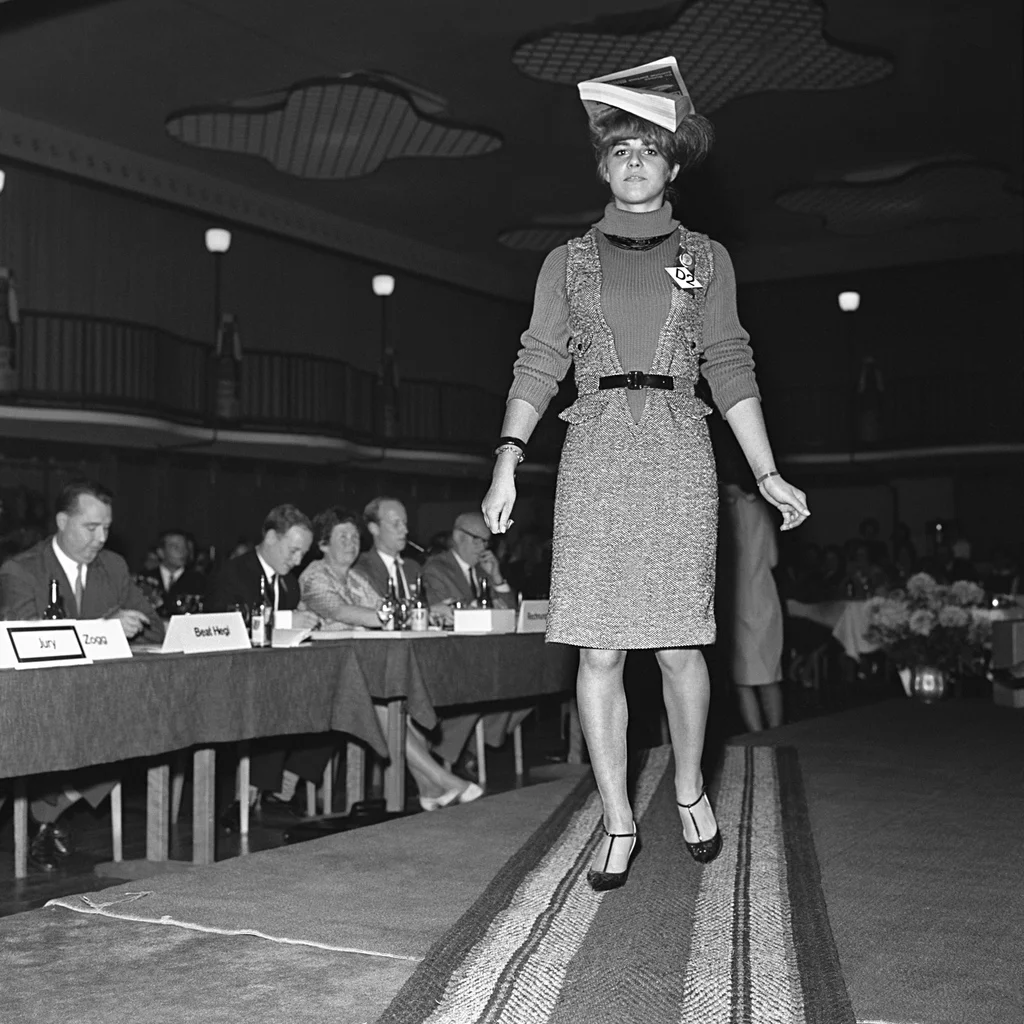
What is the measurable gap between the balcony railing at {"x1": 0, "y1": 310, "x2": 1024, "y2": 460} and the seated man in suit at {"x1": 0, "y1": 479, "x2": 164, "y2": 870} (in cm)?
939

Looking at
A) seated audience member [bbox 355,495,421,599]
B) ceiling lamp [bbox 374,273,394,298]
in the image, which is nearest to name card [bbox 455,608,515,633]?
seated audience member [bbox 355,495,421,599]

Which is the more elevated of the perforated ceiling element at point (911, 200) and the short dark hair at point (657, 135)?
the perforated ceiling element at point (911, 200)

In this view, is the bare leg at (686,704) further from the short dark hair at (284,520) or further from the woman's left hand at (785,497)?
the short dark hair at (284,520)

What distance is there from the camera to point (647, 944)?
2115 mm

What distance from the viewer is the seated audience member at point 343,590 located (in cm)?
509

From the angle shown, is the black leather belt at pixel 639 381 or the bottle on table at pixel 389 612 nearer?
the black leather belt at pixel 639 381

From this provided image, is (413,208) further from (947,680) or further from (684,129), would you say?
(684,129)

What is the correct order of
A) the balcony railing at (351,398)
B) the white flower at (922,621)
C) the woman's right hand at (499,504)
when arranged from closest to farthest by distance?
the woman's right hand at (499,504) < the white flower at (922,621) < the balcony railing at (351,398)

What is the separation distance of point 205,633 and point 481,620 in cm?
139

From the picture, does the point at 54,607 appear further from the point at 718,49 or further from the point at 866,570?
the point at 866,570

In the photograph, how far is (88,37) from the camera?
1198 centimetres

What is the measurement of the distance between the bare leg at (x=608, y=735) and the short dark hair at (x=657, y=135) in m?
0.93

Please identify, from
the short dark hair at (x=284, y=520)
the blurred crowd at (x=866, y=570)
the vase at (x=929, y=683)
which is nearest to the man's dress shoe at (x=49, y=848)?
the short dark hair at (x=284, y=520)

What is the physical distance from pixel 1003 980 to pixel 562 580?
0.99 m
